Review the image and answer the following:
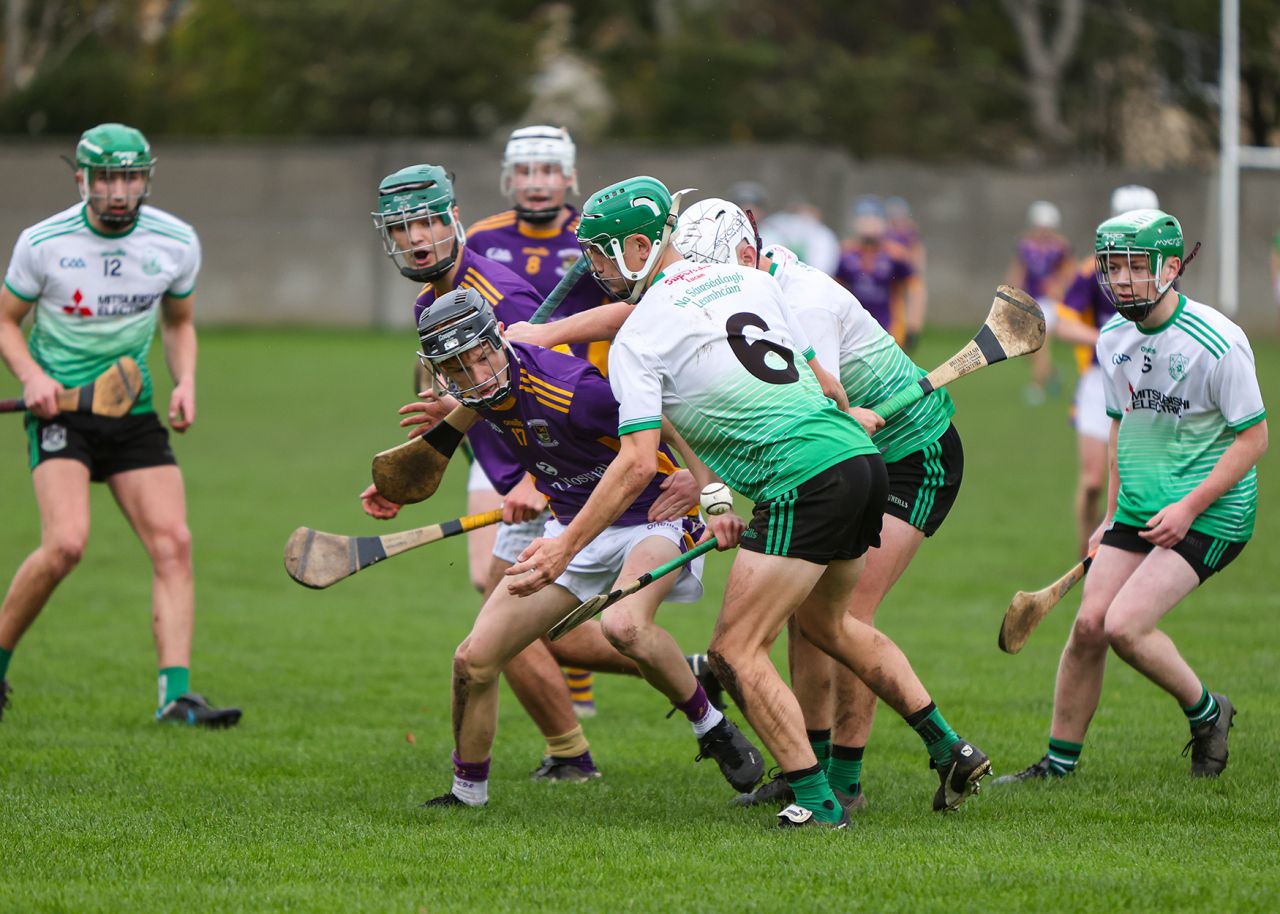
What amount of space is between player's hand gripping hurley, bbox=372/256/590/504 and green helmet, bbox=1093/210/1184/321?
1.69 meters

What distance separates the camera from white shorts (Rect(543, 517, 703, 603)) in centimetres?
557

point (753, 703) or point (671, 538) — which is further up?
point (671, 538)

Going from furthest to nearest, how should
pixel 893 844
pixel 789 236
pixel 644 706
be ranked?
pixel 789 236 < pixel 644 706 < pixel 893 844

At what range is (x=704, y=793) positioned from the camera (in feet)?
19.2

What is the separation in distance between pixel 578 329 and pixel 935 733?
1677mm

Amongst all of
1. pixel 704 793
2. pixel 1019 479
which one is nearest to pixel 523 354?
pixel 704 793

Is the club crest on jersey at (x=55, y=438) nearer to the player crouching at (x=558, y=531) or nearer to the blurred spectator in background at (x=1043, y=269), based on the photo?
the player crouching at (x=558, y=531)

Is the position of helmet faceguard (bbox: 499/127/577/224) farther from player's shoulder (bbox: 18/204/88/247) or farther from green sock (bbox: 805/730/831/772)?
green sock (bbox: 805/730/831/772)

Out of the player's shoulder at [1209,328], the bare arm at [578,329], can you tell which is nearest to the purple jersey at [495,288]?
the bare arm at [578,329]

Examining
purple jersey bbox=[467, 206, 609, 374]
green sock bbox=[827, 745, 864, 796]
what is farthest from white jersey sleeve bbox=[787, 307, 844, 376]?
purple jersey bbox=[467, 206, 609, 374]

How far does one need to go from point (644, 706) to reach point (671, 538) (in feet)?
6.95

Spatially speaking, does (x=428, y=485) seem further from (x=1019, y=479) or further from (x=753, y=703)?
(x=1019, y=479)

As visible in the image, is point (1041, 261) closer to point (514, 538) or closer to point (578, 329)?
point (514, 538)

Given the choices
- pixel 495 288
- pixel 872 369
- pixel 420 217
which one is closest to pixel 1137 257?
pixel 872 369
